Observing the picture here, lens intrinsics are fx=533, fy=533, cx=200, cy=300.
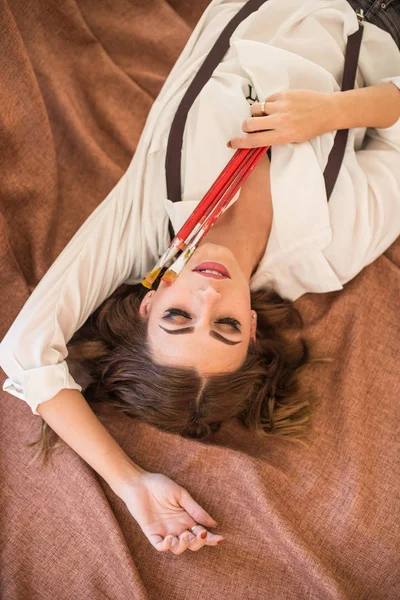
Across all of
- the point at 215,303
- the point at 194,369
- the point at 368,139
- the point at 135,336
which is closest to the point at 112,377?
the point at 135,336

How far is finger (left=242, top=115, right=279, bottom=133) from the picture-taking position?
48.3 inches

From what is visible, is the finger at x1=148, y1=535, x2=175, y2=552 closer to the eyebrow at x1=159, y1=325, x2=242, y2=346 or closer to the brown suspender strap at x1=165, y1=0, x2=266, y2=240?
the eyebrow at x1=159, y1=325, x2=242, y2=346

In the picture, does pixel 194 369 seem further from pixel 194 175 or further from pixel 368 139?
pixel 368 139

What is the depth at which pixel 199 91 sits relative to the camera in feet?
4.43

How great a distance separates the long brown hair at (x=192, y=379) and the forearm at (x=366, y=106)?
0.48m

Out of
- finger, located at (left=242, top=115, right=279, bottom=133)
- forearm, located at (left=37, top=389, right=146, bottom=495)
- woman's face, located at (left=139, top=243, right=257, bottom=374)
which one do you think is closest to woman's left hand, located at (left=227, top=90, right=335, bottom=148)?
finger, located at (left=242, top=115, right=279, bottom=133)

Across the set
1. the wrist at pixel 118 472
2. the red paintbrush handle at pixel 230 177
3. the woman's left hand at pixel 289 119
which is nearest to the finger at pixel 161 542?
the wrist at pixel 118 472

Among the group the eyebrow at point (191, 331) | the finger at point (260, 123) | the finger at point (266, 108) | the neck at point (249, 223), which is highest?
the finger at point (266, 108)

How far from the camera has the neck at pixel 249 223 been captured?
129cm

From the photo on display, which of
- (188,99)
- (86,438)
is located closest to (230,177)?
(188,99)

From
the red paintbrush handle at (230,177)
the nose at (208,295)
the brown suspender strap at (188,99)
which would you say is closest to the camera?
the nose at (208,295)

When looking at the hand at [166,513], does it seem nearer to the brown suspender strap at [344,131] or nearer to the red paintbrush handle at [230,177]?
the red paintbrush handle at [230,177]

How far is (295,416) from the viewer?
4.41ft

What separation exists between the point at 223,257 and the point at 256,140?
0.95ft
